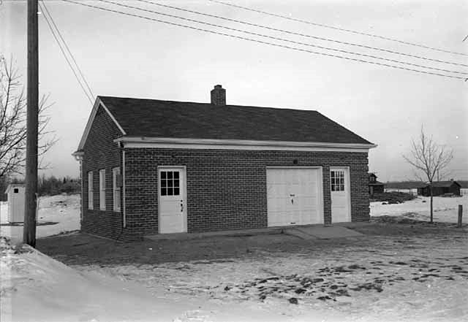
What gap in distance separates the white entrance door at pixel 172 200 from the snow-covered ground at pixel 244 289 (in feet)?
15.3

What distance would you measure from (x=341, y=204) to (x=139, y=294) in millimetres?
13299

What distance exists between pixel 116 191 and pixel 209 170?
11.2 feet

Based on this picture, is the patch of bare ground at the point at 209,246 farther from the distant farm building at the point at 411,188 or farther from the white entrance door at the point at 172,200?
the distant farm building at the point at 411,188

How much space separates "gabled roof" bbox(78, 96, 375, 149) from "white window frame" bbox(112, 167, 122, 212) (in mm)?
1773

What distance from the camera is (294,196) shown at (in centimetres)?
1886

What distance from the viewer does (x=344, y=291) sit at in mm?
8148

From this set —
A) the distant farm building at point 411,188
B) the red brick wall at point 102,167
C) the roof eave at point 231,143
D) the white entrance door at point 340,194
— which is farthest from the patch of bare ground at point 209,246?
the distant farm building at point 411,188

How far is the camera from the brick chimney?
21944mm

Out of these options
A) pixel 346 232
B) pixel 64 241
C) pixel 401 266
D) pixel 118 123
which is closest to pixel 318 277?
pixel 401 266

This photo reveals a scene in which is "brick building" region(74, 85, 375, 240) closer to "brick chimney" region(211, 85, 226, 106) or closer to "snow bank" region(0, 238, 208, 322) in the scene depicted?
"brick chimney" region(211, 85, 226, 106)

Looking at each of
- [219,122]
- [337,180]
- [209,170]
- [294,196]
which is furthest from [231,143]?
[337,180]

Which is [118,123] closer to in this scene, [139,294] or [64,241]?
[64,241]

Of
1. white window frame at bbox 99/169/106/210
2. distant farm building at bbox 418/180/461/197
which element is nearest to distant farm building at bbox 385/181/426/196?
distant farm building at bbox 418/180/461/197

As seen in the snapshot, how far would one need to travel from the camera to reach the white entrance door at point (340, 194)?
19.7 meters
